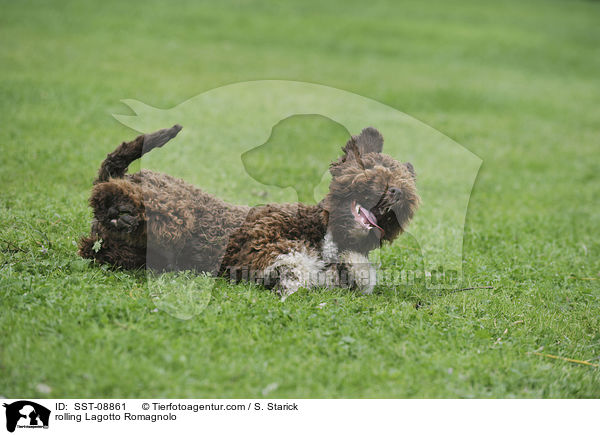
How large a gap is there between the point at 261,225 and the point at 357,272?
3.14 ft

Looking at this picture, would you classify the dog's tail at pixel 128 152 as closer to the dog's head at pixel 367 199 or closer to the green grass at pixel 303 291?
the green grass at pixel 303 291

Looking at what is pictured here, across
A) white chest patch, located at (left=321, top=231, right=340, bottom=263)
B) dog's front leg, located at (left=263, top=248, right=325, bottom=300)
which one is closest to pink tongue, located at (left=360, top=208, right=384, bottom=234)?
white chest patch, located at (left=321, top=231, right=340, bottom=263)

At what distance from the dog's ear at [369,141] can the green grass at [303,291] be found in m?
1.34

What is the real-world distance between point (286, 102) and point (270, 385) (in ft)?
31.2

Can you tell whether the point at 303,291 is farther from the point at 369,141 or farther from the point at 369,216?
the point at 369,141

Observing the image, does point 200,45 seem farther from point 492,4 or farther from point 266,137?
point 492,4

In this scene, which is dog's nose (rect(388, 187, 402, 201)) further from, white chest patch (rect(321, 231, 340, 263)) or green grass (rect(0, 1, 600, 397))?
green grass (rect(0, 1, 600, 397))

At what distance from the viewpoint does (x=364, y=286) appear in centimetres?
529

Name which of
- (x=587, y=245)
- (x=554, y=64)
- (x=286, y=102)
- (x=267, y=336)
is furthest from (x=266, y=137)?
(x=554, y=64)

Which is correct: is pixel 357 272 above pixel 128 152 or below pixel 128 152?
below
